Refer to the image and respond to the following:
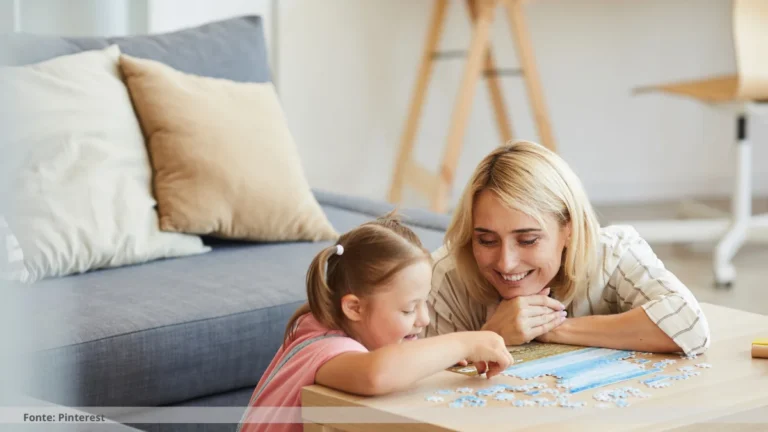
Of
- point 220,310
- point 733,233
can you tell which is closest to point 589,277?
point 220,310

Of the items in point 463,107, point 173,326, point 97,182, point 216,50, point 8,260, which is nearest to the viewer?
point 8,260

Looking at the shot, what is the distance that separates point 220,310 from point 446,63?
2528 millimetres

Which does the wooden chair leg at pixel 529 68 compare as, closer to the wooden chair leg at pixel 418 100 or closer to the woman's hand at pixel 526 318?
the wooden chair leg at pixel 418 100

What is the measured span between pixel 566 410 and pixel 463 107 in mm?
2412

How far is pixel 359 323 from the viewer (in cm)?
126

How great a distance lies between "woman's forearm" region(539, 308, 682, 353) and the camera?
4.37ft

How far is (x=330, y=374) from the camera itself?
3.74 ft

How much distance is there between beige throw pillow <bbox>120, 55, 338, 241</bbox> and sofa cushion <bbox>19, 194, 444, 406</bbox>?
123 mm

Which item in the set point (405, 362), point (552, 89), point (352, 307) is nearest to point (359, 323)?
point (352, 307)

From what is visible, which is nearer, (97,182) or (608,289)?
(608,289)

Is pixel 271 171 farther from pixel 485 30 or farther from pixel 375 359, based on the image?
pixel 485 30

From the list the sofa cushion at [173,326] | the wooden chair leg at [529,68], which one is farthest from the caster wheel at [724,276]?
the sofa cushion at [173,326]

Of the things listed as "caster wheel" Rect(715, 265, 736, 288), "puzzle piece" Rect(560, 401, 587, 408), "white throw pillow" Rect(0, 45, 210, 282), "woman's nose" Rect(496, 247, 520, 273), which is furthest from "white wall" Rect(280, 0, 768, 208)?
"puzzle piece" Rect(560, 401, 587, 408)

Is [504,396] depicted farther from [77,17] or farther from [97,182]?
[97,182]
